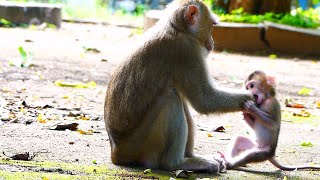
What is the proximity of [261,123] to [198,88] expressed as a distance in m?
0.52

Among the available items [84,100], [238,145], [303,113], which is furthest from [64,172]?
[303,113]

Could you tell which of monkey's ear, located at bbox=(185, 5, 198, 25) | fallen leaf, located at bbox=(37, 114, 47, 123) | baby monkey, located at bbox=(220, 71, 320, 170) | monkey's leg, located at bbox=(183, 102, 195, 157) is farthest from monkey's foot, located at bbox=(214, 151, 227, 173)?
fallen leaf, located at bbox=(37, 114, 47, 123)

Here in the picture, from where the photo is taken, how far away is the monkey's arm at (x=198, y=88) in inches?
202

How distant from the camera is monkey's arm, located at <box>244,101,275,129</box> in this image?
203 inches

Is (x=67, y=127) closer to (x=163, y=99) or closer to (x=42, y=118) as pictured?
(x=42, y=118)

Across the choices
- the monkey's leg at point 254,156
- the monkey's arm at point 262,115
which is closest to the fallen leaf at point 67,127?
the monkey's leg at point 254,156

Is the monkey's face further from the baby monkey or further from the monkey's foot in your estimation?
the monkey's foot

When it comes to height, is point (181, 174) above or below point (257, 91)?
below

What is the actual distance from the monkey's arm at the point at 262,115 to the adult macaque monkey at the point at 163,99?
79 mm

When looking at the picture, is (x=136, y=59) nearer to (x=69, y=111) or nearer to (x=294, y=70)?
(x=69, y=111)

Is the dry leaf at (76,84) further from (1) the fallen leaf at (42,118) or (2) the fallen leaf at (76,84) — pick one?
(1) the fallen leaf at (42,118)

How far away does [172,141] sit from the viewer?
5012 mm

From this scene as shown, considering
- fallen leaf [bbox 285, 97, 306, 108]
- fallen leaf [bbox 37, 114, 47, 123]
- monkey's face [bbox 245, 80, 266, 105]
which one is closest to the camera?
monkey's face [bbox 245, 80, 266, 105]

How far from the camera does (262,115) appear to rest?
203 inches
